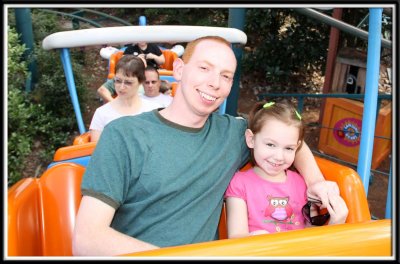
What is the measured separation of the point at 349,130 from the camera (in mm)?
4352

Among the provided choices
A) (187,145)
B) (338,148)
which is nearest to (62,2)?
(187,145)

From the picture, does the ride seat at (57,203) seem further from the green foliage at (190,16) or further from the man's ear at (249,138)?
the green foliage at (190,16)

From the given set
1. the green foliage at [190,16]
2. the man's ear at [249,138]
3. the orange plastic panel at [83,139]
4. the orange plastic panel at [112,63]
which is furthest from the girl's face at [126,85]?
the green foliage at [190,16]

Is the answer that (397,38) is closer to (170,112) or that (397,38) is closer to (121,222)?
(170,112)

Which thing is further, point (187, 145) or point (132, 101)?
point (132, 101)

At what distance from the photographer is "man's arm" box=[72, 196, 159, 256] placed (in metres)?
1.19

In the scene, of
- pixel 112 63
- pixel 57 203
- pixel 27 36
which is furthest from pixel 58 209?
pixel 27 36

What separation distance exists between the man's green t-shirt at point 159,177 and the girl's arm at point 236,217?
6cm

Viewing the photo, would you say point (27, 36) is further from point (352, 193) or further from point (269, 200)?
point (352, 193)

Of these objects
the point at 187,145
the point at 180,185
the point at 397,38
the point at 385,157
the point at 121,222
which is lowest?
the point at 385,157

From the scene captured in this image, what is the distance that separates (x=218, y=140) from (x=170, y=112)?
18 centimetres

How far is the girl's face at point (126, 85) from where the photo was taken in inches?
100

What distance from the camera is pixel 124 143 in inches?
52.0

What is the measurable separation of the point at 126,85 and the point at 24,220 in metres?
1.27
